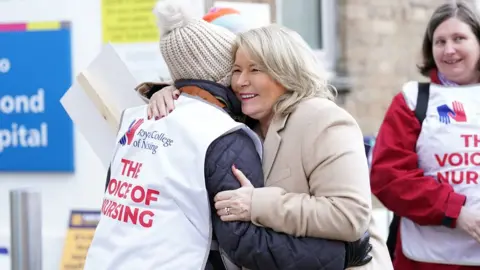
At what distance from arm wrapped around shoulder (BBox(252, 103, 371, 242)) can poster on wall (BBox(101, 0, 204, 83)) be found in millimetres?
1664

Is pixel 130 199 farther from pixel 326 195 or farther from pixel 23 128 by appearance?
pixel 23 128

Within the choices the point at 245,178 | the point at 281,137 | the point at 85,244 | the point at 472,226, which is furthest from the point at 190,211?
the point at 85,244

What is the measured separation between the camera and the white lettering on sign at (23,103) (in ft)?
13.7

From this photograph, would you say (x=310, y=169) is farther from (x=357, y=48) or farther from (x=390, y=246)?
(x=357, y=48)

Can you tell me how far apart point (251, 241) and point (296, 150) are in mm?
297

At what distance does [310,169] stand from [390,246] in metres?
1.33

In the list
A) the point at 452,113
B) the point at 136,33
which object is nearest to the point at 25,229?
the point at 136,33

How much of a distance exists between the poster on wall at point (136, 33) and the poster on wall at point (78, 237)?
83 cm

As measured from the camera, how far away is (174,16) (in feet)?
8.15

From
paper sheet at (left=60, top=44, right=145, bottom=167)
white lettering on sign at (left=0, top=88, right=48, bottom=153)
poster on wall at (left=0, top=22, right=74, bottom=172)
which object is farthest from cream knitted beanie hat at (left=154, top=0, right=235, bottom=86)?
white lettering on sign at (left=0, top=88, right=48, bottom=153)

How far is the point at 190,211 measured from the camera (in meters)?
2.25

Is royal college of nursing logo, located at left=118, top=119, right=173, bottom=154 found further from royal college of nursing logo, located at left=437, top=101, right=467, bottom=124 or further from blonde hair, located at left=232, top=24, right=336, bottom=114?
royal college of nursing logo, located at left=437, top=101, right=467, bottom=124

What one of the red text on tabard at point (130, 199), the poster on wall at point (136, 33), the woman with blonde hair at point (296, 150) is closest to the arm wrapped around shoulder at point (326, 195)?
the woman with blonde hair at point (296, 150)

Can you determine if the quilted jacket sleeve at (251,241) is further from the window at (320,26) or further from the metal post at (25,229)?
the window at (320,26)
